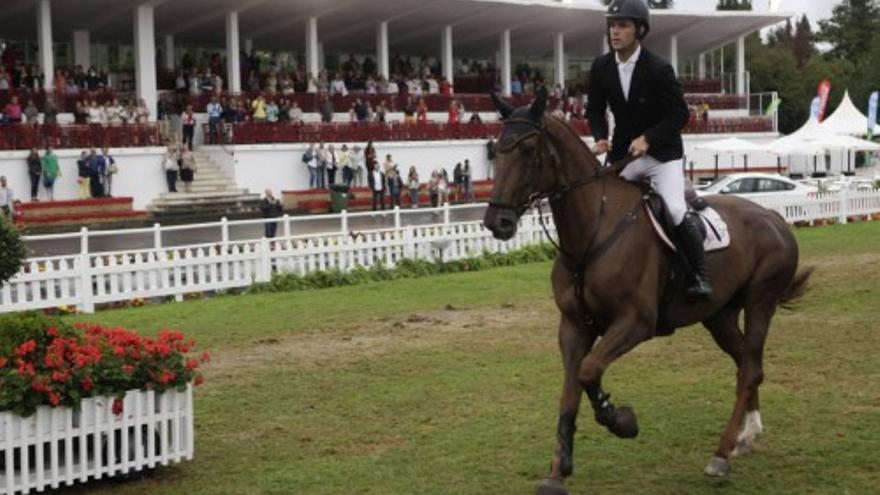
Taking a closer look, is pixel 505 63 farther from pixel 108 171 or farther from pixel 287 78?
pixel 108 171

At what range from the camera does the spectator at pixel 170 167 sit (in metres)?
37.8

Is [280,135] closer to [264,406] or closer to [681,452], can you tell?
[264,406]

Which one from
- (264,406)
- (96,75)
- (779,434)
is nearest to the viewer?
(779,434)

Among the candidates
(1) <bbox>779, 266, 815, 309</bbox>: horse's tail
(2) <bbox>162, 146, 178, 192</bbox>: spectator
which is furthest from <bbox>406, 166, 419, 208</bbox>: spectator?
(1) <bbox>779, 266, 815, 309</bbox>: horse's tail

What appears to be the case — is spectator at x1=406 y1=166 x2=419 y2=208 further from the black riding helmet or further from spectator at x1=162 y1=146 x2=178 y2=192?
the black riding helmet

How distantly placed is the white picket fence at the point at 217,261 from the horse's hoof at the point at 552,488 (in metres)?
12.9

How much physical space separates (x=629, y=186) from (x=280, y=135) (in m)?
35.1

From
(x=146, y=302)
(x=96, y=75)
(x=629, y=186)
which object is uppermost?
(x=96, y=75)

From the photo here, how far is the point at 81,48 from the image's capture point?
158 ft

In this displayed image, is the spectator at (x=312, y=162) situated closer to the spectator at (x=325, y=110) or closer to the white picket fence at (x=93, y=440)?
the spectator at (x=325, y=110)

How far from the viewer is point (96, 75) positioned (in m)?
41.2

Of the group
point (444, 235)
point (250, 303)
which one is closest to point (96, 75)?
point (444, 235)

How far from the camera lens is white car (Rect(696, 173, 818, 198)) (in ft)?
110

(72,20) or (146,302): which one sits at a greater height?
(72,20)
